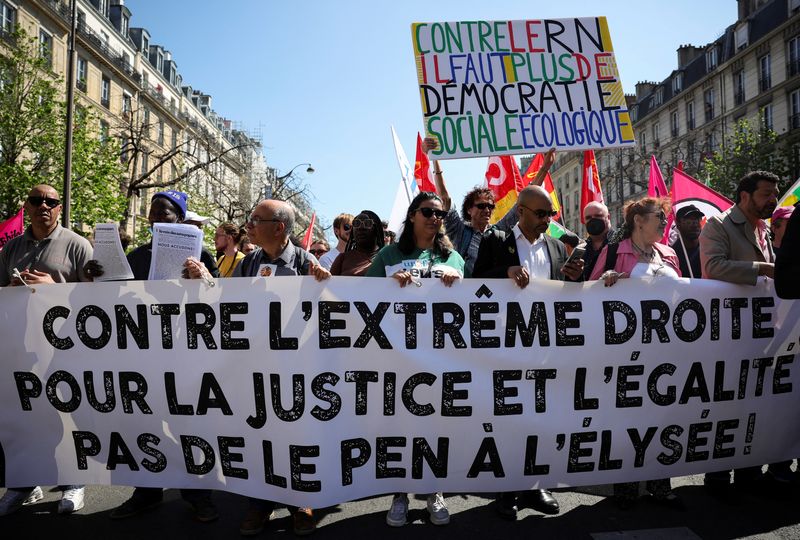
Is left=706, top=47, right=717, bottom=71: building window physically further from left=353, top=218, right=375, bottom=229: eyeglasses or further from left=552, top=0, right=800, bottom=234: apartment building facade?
left=353, top=218, right=375, bottom=229: eyeglasses

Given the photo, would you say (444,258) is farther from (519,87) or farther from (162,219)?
(519,87)

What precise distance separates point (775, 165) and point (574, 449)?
27.6 metres

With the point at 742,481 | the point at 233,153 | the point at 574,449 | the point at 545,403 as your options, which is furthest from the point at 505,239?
the point at 233,153

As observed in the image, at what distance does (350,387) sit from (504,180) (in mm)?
4487

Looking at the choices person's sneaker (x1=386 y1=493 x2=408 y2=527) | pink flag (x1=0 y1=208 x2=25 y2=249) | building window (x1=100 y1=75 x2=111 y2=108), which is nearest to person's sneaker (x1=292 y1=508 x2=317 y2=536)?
person's sneaker (x1=386 y1=493 x2=408 y2=527)

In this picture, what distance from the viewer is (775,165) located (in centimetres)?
2552

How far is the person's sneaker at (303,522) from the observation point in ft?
10.0

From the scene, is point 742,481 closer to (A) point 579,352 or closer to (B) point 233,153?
(A) point 579,352

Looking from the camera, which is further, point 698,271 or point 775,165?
point 775,165

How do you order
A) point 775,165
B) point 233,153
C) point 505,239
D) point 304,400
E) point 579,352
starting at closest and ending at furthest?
point 304,400, point 579,352, point 505,239, point 775,165, point 233,153

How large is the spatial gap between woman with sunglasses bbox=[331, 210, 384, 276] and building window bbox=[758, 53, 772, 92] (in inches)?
1477

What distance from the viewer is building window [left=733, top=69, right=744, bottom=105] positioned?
36.6 metres

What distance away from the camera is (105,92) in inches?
1439

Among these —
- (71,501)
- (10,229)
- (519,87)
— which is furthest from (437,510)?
(10,229)
